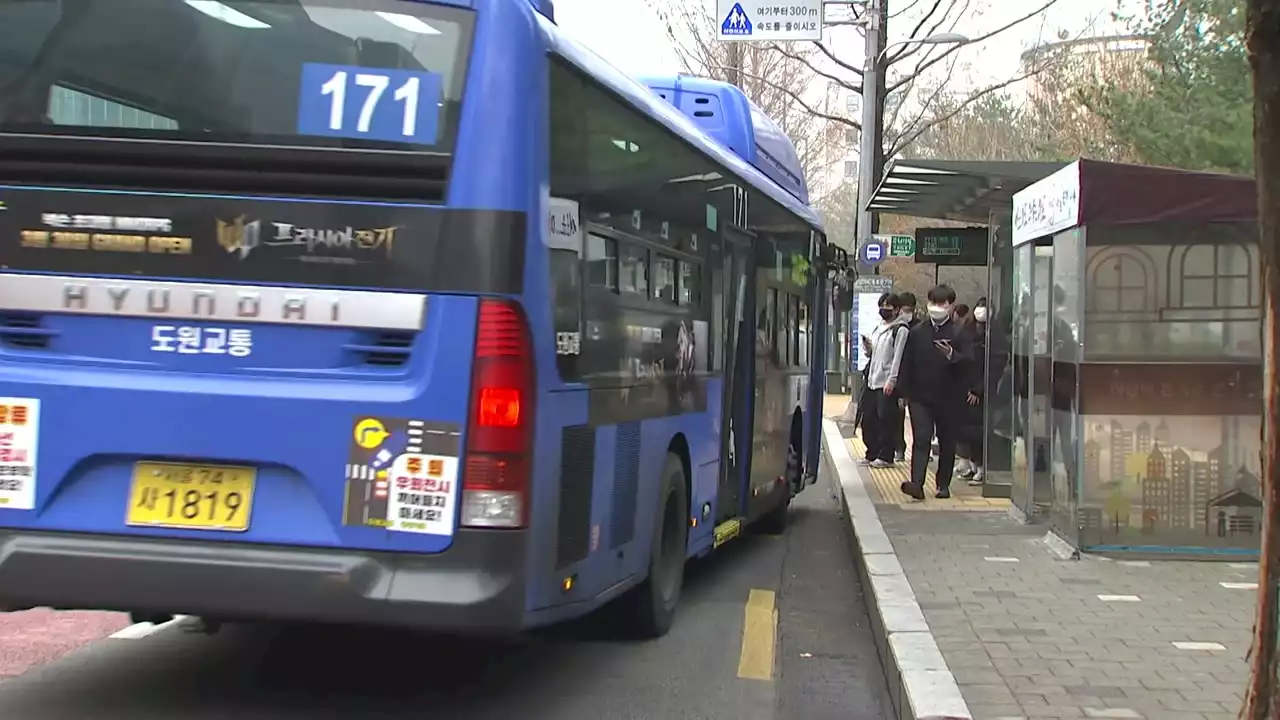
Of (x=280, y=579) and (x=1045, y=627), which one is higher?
(x=280, y=579)

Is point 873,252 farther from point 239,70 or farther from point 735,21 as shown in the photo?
point 239,70

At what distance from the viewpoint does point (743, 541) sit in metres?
10.9

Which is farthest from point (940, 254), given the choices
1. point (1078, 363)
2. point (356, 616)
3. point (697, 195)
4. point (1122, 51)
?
point (1122, 51)

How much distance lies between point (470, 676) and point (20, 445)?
7.75 ft

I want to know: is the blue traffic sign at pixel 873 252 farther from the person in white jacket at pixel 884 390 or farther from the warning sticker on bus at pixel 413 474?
the warning sticker on bus at pixel 413 474

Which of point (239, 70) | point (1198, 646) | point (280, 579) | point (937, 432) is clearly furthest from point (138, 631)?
point (937, 432)

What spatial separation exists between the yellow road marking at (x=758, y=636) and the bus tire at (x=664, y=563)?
1.53ft

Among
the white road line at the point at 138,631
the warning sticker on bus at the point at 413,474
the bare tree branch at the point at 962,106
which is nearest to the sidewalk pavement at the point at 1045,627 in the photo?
the warning sticker on bus at the point at 413,474

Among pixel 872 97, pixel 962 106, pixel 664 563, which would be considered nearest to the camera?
pixel 664 563

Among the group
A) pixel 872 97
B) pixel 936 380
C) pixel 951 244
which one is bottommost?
pixel 936 380

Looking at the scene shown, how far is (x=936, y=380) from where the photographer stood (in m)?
11.4

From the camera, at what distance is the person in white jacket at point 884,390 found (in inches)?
495

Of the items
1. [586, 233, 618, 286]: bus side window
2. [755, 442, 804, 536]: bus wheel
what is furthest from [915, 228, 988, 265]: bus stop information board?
[586, 233, 618, 286]: bus side window

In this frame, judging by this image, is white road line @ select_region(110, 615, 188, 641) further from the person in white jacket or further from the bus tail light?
the person in white jacket
